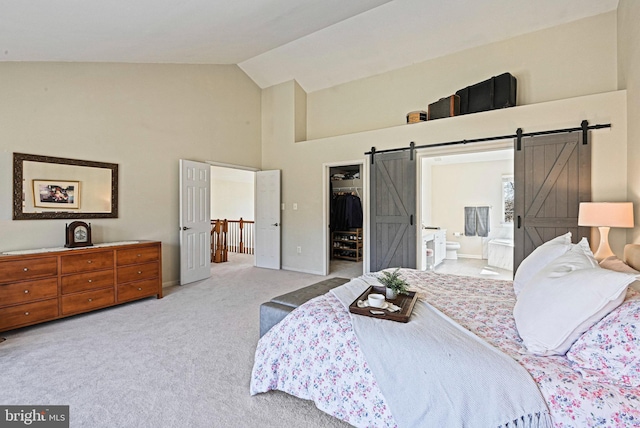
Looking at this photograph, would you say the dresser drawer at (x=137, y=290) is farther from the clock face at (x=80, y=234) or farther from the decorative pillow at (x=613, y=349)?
the decorative pillow at (x=613, y=349)

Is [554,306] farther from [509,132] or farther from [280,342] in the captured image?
[509,132]

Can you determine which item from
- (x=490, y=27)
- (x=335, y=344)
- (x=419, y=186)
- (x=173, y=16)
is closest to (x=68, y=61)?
(x=173, y=16)

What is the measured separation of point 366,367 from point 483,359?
0.51m

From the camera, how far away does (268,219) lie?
6.06 metres

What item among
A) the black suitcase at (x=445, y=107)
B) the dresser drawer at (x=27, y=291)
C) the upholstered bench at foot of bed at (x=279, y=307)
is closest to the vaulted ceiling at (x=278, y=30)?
the black suitcase at (x=445, y=107)

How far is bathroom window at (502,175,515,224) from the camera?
6783mm

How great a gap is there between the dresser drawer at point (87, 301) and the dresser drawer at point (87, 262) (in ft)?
0.86

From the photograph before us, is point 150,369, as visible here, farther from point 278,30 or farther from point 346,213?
point 346,213

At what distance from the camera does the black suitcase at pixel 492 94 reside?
3.97 m

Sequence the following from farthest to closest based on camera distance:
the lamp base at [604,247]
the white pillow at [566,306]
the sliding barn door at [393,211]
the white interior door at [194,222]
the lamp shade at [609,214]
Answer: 1. the white interior door at [194,222]
2. the sliding barn door at [393,211]
3. the lamp base at [604,247]
4. the lamp shade at [609,214]
5. the white pillow at [566,306]

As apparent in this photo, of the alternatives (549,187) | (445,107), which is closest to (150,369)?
(549,187)

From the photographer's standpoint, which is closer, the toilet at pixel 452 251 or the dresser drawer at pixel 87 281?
the dresser drawer at pixel 87 281

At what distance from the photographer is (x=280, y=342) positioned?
181 cm

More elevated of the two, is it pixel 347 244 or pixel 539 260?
pixel 539 260
